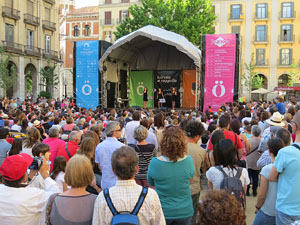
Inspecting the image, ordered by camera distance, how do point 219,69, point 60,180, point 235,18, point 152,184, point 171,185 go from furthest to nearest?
point 235,18 < point 219,69 < point 60,180 < point 152,184 < point 171,185

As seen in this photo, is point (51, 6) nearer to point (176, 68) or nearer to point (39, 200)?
point (176, 68)

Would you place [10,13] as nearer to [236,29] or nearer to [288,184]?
[236,29]

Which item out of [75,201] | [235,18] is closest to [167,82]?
[235,18]

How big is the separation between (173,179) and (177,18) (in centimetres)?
2598

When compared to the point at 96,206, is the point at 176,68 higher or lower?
higher

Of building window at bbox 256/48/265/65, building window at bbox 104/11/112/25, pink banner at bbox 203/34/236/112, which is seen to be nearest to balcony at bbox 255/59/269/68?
building window at bbox 256/48/265/65

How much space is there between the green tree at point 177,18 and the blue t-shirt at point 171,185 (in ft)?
80.6

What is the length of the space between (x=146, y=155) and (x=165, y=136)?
4.93ft

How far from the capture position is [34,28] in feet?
111

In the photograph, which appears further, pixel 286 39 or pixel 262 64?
pixel 262 64

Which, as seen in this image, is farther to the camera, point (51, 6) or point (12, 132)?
point (51, 6)

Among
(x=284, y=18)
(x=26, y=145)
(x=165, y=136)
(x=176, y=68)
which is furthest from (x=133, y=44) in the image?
(x=284, y=18)

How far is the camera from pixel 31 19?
32938 millimetres

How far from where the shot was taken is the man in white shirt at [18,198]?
2.67 m
